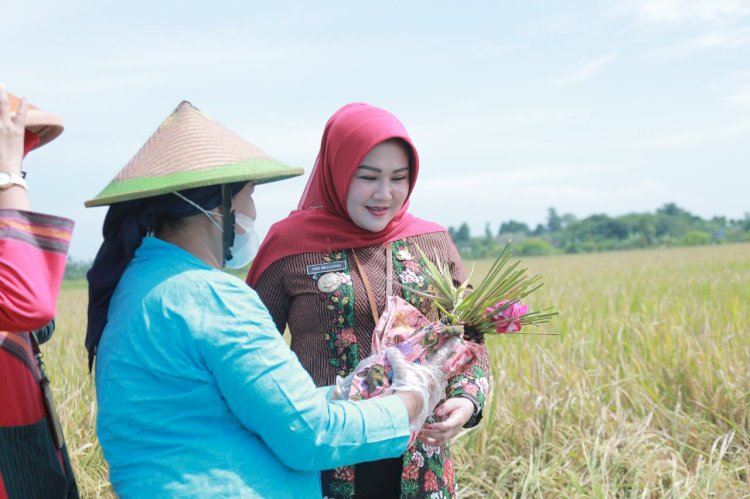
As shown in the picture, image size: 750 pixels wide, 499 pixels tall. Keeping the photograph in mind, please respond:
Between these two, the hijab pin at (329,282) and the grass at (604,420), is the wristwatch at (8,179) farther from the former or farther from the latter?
the grass at (604,420)

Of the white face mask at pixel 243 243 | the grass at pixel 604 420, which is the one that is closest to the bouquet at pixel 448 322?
the white face mask at pixel 243 243

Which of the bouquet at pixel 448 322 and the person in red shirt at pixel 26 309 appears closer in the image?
the person in red shirt at pixel 26 309

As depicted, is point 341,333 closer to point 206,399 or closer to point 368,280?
point 368,280

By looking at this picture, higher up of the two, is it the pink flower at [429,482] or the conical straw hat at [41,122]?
the conical straw hat at [41,122]

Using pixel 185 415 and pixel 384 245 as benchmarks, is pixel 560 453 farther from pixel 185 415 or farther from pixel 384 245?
pixel 185 415

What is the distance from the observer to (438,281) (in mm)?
2031

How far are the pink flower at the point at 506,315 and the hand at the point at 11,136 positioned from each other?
3.70 ft

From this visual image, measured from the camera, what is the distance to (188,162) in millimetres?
1535

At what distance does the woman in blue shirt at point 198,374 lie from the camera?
1.34m

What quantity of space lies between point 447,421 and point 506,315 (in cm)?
31

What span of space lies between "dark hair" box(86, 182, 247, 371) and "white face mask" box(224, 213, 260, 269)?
0.30 ft

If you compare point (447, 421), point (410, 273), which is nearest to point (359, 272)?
point (410, 273)

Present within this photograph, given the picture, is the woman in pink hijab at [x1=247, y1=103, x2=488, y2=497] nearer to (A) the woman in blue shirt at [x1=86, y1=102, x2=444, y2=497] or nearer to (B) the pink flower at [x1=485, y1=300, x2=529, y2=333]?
(B) the pink flower at [x1=485, y1=300, x2=529, y2=333]

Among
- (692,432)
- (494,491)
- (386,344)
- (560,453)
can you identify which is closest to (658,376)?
(692,432)
